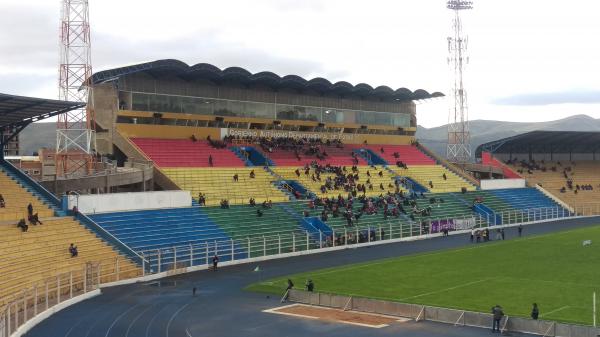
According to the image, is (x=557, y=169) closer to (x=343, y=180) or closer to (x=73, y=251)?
(x=343, y=180)

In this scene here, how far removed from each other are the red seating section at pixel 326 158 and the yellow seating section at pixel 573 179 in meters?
25.1

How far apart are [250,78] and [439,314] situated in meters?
47.0

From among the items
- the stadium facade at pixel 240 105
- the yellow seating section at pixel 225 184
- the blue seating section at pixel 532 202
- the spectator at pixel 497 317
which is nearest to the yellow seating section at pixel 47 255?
the yellow seating section at pixel 225 184

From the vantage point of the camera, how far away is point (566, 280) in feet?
125

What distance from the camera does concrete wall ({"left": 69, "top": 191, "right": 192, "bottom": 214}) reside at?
4662 centimetres

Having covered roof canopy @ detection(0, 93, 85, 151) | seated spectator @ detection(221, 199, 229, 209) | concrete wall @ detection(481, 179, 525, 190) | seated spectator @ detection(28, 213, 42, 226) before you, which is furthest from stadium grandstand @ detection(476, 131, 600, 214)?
seated spectator @ detection(28, 213, 42, 226)

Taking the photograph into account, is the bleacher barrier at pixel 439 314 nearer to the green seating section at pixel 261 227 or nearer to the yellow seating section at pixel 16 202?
the green seating section at pixel 261 227

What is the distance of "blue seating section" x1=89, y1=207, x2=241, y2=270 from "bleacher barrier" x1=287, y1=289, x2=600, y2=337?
507 inches

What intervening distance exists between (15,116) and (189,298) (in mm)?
19298

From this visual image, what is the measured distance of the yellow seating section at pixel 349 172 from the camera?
67.2 metres

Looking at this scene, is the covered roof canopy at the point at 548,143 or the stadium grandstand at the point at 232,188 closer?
the stadium grandstand at the point at 232,188

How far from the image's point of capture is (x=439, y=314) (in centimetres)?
3003

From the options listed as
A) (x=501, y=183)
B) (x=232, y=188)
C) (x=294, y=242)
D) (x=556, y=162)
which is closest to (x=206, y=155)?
(x=232, y=188)

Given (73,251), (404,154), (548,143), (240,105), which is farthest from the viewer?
(548,143)
